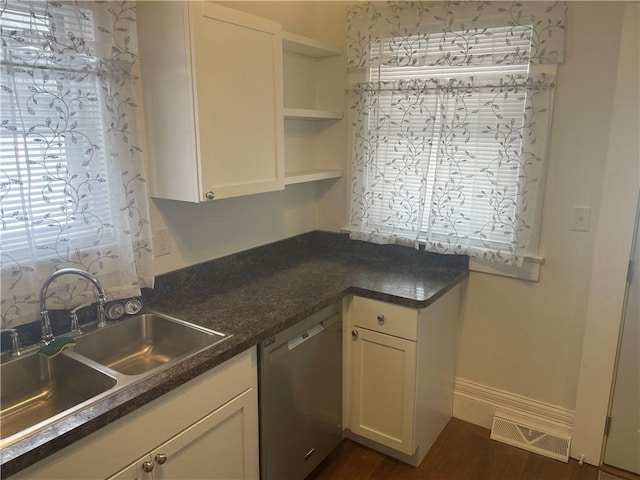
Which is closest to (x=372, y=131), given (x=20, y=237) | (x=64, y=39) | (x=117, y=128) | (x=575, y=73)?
(x=575, y=73)

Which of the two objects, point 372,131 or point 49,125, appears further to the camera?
point 372,131

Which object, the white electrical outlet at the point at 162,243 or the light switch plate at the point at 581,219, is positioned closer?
the white electrical outlet at the point at 162,243

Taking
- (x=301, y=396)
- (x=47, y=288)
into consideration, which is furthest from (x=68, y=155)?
(x=301, y=396)

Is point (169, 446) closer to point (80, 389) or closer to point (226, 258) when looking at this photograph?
point (80, 389)

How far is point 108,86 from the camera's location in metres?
1.71

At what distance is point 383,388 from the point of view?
90.4 inches

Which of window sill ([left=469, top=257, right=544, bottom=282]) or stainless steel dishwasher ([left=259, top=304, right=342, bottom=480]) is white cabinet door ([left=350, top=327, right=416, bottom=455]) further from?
window sill ([left=469, top=257, right=544, bottom=282])

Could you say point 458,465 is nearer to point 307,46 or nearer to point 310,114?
point 310,114

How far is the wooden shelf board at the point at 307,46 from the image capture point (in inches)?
90.2

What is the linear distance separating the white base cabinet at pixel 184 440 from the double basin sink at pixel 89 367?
3.7 inches

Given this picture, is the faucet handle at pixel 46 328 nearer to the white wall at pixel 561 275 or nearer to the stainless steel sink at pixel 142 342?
the stainless steel sink at pixel 142 342

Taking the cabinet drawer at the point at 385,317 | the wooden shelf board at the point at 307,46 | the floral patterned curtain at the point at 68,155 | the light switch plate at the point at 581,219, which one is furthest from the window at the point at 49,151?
the light switch plate at the point at 581,219

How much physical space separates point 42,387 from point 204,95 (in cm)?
116

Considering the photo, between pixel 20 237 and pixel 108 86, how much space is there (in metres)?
0.60
